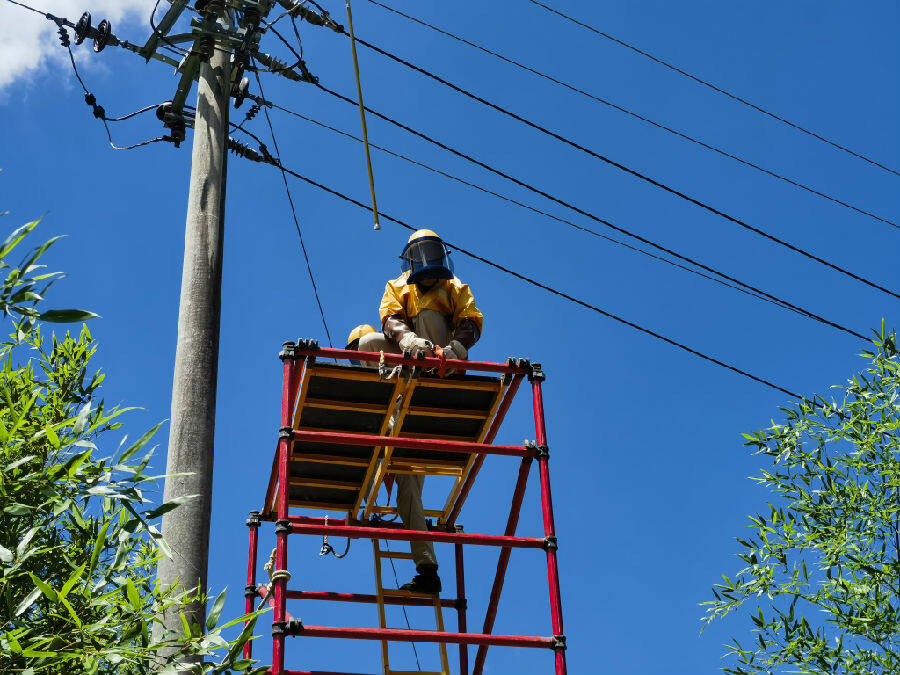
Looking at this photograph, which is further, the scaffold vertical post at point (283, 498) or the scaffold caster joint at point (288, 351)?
the scaffold caster joint at point (288, 351)

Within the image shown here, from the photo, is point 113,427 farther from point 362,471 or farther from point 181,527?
point 362,471

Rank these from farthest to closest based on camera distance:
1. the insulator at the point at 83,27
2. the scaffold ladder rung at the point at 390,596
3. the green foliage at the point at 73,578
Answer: the insulator at the point at 83,27 → the scaffold ladder rung at the point at 390,596 → the green foliage at the point at 73,578

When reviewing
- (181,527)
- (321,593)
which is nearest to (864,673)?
(321,593)

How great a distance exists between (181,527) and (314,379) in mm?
2257

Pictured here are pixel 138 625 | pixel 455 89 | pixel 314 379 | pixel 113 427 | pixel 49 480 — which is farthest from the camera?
pixel 455 89

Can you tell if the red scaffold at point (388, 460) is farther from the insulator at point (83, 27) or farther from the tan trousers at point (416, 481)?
the insulator at point (83, 27)

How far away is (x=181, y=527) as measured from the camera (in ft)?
18.5

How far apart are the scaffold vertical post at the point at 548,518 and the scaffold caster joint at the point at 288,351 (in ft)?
5.45

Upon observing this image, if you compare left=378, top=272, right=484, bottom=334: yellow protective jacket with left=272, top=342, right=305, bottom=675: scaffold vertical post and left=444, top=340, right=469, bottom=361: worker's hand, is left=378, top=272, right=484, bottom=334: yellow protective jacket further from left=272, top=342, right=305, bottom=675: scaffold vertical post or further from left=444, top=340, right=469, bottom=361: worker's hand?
left=272, top=342, right=305, bottom=675: scaffold vertical post

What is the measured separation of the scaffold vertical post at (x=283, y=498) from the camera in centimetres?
630

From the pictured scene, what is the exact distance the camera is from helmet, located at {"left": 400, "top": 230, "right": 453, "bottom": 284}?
8508 mm

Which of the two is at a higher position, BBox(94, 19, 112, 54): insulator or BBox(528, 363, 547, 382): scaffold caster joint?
BBox(94, 19, 112, 54): insulator

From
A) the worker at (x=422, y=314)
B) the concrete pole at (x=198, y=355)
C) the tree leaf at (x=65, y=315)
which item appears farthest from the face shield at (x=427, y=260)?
the tree leaf at (x=65, y=315)

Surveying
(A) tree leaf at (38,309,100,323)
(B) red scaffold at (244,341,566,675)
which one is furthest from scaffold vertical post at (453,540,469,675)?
(A) tree leaf at (38,309,100,323)
